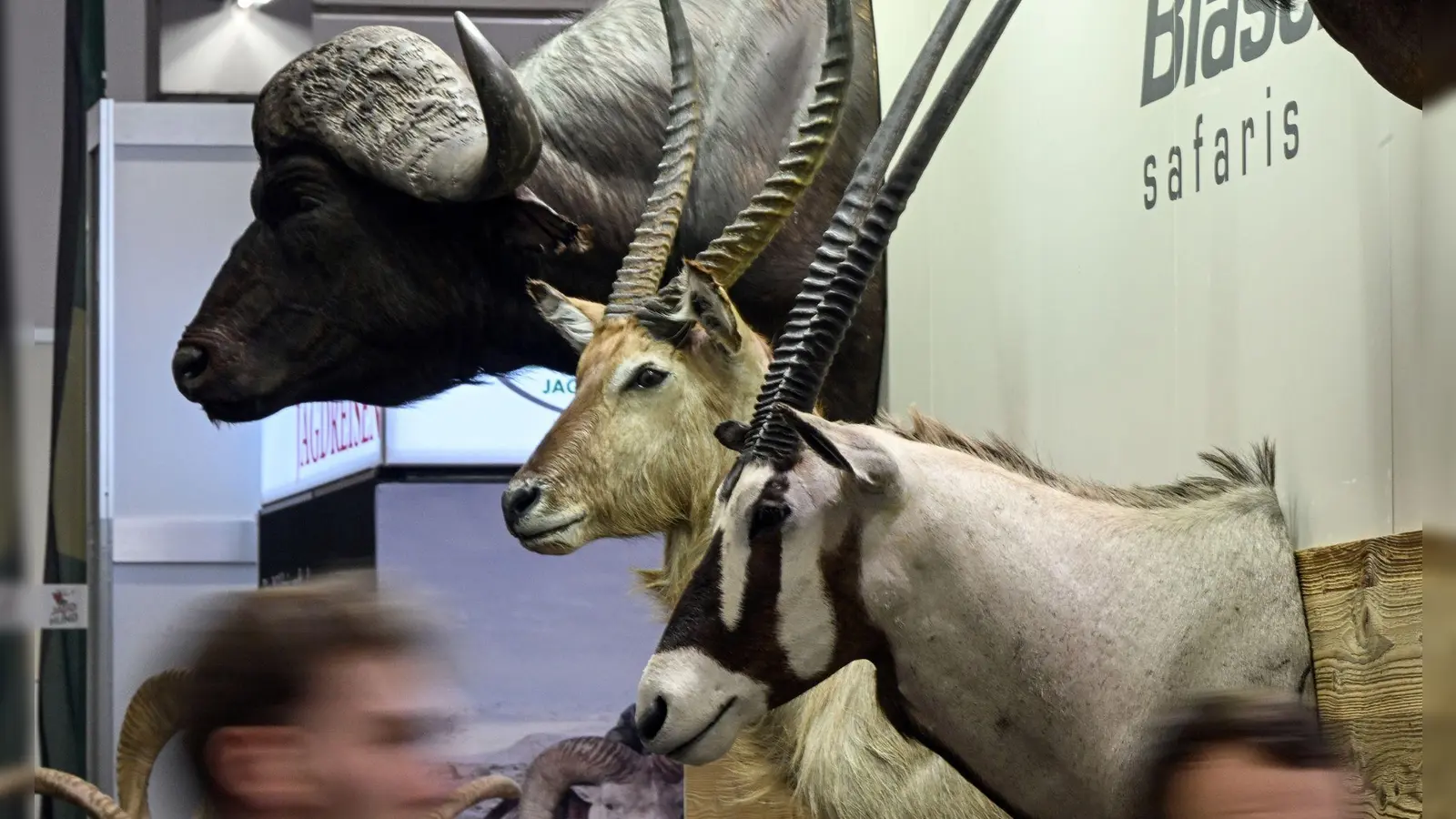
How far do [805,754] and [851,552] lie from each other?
442 millimetres

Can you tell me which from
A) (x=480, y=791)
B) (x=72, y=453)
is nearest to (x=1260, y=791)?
(x=480, y=791)

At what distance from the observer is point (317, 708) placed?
1300 millimetres

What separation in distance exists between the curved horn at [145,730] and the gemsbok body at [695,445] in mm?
449

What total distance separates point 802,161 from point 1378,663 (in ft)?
3.04

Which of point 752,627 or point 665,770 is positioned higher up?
point 752,627

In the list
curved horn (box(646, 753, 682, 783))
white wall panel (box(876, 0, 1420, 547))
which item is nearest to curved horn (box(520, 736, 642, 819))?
curved horn (box(646, 753, 682, 783))

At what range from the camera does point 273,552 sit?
4.12 meters

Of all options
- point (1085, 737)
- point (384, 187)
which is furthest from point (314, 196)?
point (1085, 737)

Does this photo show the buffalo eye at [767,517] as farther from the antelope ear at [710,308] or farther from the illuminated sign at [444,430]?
the illuminated sign at [444,430]

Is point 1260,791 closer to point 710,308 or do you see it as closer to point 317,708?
point 317,708

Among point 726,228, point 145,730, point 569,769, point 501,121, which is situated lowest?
point 569,769

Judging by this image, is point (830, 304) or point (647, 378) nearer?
point (830, 304)

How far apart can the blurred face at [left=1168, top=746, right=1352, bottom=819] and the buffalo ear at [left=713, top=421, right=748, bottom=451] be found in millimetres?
543

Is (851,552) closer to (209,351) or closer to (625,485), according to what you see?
(625,485)
